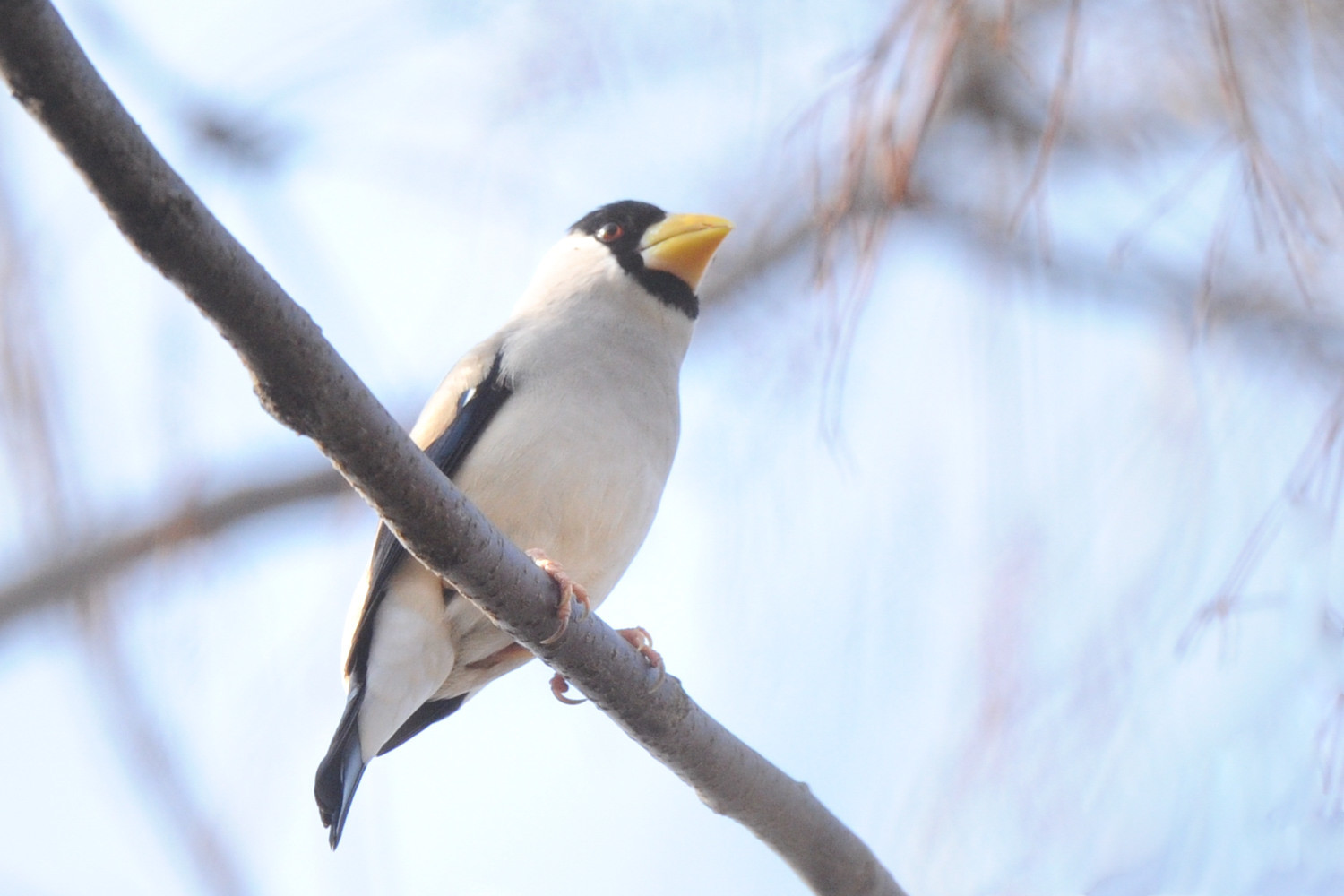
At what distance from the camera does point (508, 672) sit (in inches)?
155

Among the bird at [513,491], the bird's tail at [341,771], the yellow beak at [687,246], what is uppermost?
the yellow beak at [687,246]

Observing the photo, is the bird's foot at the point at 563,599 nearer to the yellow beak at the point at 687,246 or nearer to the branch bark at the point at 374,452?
the branch bark at the point at 374,452

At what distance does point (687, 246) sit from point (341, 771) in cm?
193

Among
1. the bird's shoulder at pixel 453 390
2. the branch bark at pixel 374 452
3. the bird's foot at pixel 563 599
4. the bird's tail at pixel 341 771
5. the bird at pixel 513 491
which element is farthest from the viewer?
the bird's shoulder at pixel 453 390

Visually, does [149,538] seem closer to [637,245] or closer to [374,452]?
[637,245]

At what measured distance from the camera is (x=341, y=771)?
344 cm

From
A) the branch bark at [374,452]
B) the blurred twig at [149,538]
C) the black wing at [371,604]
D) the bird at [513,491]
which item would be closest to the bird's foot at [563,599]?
the branch bark at [374,452]

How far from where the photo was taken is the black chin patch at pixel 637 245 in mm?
4289

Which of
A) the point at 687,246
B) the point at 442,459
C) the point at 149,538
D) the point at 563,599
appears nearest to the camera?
the point at 563,599

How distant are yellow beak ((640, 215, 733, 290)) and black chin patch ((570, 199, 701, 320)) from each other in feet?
0.09

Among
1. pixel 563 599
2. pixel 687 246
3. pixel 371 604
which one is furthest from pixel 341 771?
pixel 687 246

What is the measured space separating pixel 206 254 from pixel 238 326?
0.44 feet

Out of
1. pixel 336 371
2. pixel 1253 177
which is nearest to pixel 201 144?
pixel 336 371

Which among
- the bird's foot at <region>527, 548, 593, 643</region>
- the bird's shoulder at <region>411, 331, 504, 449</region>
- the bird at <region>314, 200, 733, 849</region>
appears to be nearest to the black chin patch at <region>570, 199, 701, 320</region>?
the bird at <region>314, 200, 733, 849</region>
